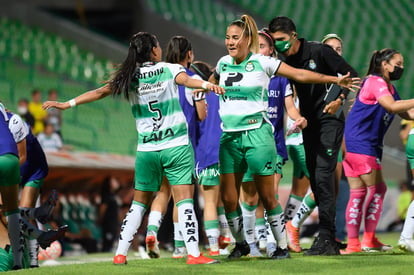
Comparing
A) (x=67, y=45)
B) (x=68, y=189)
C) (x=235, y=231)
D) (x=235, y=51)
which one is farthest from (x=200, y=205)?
(x=67, y=45)

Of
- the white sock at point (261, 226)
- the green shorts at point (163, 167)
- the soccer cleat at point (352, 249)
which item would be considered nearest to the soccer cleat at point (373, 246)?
the soccer cleat at point (352, 249)

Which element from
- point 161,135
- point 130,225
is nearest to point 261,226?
point 130,225

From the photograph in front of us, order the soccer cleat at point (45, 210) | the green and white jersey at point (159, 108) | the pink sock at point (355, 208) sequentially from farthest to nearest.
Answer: the pink sock at point (355, 208), the soccer cleat at point (45, 210), the green and white jersey at point (159, 108)

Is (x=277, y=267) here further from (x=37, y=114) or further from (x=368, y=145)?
(x=37, y=114)

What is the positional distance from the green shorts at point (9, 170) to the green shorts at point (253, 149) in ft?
6.38

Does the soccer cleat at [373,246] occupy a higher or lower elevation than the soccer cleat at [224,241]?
higher

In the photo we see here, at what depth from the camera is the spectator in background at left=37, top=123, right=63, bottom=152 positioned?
55.9 feet

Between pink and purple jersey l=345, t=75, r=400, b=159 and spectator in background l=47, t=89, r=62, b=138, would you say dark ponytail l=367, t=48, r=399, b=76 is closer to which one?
pink and purple jersey l=345, t=75, r=400, b=159

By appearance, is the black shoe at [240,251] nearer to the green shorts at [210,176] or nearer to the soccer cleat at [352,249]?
the green shorts at [210,176]

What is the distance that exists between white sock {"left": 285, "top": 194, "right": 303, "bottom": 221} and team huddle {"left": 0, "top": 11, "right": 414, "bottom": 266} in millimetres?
24

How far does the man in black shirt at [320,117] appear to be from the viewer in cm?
895

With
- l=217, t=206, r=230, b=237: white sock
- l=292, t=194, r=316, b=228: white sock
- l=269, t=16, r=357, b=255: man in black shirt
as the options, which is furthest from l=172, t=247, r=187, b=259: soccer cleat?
l=269, t=16, r=357, b=255: man in black shirt

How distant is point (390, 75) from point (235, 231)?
2.41 meters

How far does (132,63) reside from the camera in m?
8.43
